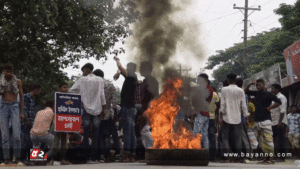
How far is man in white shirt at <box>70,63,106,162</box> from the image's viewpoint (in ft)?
29.9

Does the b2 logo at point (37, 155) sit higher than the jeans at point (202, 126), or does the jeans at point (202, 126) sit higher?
the jeans at point (202, 126)

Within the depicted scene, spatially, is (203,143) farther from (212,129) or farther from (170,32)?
(170,32)

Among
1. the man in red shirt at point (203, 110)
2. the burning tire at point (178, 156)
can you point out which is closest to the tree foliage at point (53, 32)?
the man in red shirt at point (203, 110)

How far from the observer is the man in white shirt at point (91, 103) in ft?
29.9

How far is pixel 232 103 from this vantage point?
10.0 meters

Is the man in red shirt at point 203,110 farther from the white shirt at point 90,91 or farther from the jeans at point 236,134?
the white shirt at point 90,91

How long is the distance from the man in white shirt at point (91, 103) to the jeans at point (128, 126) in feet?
1.55

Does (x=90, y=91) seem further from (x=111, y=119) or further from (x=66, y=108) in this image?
(x=111, y=119)

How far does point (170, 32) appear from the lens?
9602 millimetres

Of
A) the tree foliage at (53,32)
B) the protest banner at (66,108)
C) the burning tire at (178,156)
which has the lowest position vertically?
the burning tire at (178,156)

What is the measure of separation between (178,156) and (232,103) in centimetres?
296

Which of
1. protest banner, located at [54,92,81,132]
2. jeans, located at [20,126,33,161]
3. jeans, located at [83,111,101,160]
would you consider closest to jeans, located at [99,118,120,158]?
jeans, located at [83,111,101,160]

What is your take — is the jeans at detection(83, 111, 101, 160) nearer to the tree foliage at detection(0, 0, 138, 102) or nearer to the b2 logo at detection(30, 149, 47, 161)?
the b2 logo at detection(30, 149, 47, 161)

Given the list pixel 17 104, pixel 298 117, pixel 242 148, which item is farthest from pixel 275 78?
pixel 17 104
